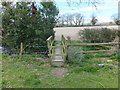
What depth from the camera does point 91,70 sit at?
4.03m

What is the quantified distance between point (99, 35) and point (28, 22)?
5412 millimetres

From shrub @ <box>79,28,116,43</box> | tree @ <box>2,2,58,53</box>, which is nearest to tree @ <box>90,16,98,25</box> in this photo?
shrub @ <box>79,28,116,43</box>

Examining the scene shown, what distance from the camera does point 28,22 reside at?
6.29m

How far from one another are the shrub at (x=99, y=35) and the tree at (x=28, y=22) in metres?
4.15

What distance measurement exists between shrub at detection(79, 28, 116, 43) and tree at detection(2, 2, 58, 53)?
163 inches

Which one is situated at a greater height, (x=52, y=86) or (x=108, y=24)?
(x=108, y=24)

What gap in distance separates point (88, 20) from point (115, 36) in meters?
2.63

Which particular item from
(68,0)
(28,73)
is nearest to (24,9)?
(68,0)

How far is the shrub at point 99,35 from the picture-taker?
9.35 m

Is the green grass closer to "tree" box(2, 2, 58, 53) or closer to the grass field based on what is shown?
the grass field

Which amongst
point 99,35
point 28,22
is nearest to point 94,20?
point 99,35

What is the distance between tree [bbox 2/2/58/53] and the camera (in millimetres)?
6207

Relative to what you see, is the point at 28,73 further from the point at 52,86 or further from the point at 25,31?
the point at 25,31

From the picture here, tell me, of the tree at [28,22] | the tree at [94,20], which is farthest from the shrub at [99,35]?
the tree at [28,22]
